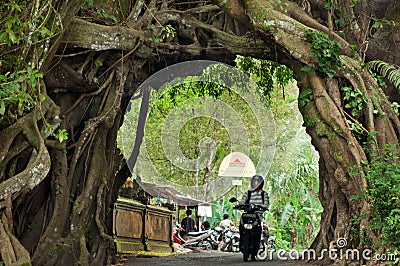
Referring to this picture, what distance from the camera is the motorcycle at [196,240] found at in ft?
62.8

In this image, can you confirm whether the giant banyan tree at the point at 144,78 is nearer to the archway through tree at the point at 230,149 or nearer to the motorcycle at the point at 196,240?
the archway through tree at the point at 230,149

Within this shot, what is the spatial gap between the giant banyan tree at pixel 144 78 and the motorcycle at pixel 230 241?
28.3ft

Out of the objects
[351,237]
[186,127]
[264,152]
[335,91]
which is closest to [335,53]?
[335,91]

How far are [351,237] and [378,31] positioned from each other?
3356 millimetres

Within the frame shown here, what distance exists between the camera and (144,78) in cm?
985

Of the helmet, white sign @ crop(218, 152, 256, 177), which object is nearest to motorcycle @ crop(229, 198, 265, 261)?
the helmet

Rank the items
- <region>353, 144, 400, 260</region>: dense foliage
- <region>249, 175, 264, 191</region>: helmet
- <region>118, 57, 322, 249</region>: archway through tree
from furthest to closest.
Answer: <region>118, 57, 322, 249</region>: archway through tree → <region>249, 175, 264, 191</region>: helmet → <region>353, 144, 400, 260</region>: dense foliage

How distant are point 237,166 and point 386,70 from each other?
44.5 ft

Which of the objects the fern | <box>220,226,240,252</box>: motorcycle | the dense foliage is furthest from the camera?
<box>220,226,240,252</box>: motorcycle

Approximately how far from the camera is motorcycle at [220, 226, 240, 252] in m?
17.9

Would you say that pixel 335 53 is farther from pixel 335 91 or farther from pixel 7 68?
pixel 7 68

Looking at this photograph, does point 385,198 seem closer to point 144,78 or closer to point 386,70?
point 386,70

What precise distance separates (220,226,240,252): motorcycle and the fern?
9614 mm

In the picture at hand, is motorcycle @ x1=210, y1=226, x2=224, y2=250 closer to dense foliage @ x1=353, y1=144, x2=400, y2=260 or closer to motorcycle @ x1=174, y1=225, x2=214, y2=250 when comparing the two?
motorcycle @ x1=174, y1=225, x2=214, y2=250
